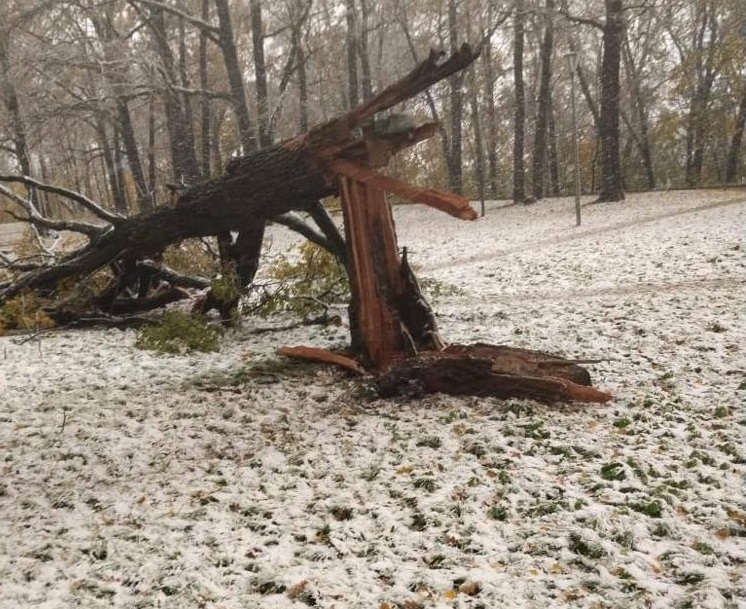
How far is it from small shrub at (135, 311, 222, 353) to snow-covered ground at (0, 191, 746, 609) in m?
0.25

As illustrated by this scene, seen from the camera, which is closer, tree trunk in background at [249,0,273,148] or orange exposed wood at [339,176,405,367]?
orange exposed wood at [339,176,405,367]

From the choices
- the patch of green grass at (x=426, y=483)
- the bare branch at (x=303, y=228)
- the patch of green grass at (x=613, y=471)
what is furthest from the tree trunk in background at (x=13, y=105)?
the patch of green grass at (x=613, y=471)

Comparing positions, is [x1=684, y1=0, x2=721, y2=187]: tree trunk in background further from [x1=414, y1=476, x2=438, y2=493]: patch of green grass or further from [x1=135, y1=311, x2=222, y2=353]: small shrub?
[x1=414, y1=476, x2=438, y2=493]: patch of green grass

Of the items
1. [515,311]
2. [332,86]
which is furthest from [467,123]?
[515,311]

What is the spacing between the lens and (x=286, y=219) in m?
6.58

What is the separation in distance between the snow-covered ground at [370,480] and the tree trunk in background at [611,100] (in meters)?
11.2

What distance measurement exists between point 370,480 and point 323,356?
2054mm

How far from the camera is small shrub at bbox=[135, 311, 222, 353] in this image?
16.9 feet

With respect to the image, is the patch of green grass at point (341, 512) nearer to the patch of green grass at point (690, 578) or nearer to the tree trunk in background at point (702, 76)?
the patch of green grass at point (690, 578)

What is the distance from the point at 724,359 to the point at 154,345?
16.0 ft

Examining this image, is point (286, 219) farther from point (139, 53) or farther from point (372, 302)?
point (139, 53)

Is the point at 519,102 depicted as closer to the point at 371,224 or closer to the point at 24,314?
the point at 371,224

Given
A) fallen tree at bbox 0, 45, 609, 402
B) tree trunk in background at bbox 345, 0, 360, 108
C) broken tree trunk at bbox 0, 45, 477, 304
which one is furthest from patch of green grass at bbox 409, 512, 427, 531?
tree trunk in background at bbox 345, 0, 360, 108

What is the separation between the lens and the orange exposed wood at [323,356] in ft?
16.5
